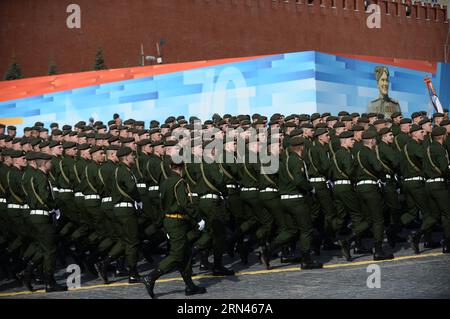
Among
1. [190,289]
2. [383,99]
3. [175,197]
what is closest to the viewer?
[175,197]

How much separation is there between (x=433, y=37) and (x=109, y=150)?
51.5 m

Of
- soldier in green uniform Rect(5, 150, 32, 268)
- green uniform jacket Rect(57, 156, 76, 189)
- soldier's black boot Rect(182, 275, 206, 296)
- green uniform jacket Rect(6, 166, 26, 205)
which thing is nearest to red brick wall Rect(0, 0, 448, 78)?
green uniform jacket Rect(57, 156, 76, 189)

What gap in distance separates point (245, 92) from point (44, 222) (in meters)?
11.9

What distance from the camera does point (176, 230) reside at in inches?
428

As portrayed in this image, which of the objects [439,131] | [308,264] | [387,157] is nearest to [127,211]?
[308,264]

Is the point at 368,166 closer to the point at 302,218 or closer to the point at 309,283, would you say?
the point at 302,218

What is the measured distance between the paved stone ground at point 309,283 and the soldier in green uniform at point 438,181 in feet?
1.36

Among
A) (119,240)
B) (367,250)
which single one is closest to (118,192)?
(119,240)

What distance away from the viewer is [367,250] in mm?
13484

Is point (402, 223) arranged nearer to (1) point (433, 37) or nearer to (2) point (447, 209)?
(2) point (447, 209)

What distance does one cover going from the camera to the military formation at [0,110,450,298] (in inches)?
470

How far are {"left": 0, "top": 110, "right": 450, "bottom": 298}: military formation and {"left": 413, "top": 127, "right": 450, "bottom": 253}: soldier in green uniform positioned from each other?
0.02 metres

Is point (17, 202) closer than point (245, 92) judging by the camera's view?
Yes

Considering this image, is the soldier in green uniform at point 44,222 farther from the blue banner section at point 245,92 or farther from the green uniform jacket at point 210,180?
the blue banner section at point 245,92
